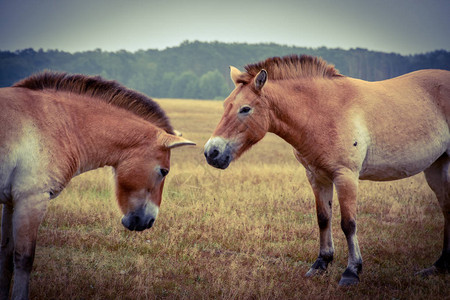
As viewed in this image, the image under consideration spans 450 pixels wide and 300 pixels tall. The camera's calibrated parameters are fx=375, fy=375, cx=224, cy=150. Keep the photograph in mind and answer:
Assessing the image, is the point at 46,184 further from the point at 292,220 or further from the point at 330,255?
the point at 292,220

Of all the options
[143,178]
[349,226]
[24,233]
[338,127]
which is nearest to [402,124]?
[338,127]

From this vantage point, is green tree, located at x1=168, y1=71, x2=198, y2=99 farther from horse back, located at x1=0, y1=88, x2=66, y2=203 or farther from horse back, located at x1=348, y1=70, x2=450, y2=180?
horse back, located at x1=0, y1=88, x2=66, y2=203

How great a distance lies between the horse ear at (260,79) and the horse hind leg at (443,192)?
318cm

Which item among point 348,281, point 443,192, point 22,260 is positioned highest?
point 443,192

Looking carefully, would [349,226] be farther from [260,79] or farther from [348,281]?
[260,79]

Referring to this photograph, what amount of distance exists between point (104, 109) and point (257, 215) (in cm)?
431

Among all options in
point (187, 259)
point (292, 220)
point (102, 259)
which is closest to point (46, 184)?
point (102, 259)

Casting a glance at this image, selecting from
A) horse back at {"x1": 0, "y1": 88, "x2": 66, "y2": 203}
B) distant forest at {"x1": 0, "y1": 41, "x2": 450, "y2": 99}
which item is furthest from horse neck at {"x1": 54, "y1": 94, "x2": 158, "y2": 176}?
distant forest at {"x1": 0, "y1": 41, "x2": 450, "y2": 99}

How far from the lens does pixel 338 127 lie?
4.98 metres

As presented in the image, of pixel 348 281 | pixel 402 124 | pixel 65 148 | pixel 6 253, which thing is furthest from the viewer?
pixel 402 124

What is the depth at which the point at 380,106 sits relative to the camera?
530cm

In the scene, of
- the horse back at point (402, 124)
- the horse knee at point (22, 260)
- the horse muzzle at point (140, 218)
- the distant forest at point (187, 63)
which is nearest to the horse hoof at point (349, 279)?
the horse back at point (402, 124)

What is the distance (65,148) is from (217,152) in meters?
1.76

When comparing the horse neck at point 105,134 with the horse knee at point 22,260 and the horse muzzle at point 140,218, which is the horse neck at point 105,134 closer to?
the horse muzzle at point 140,218
